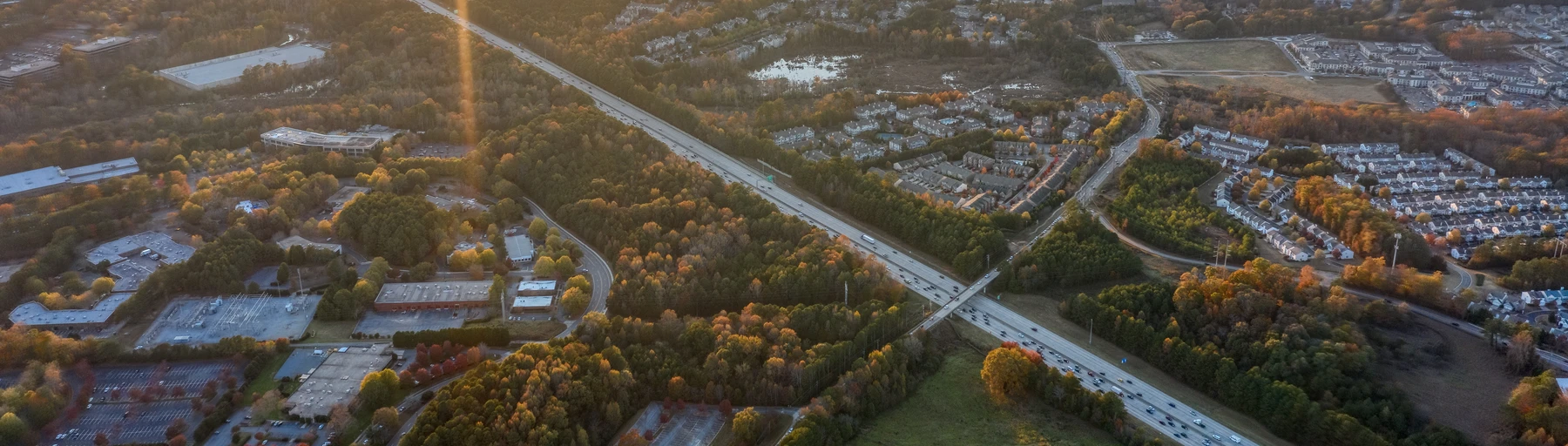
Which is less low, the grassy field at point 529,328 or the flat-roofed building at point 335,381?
the grassy field at point 529,328

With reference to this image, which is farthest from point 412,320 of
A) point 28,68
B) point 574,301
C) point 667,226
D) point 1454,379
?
point 28,68

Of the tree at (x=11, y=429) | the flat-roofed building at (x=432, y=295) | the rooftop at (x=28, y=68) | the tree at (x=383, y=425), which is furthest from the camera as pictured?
the rooftop at (x=28, y=68)

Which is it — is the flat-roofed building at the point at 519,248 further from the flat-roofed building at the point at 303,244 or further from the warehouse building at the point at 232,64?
the warehouse building at the point at 232,64

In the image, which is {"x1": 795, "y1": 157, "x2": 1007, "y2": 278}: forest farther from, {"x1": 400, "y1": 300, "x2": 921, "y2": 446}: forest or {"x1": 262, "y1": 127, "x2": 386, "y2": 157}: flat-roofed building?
{"x1": 262, "y1": 127, "x2": 386, "y2": 157}: flat-roofed building

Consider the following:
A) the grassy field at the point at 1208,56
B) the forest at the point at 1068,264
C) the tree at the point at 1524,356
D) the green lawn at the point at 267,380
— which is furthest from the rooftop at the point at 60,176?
the grassy field at the point at 1208,56

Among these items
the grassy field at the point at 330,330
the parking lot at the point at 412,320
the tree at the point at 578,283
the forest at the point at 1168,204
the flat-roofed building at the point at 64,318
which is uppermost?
the forest at the point at 1168,204

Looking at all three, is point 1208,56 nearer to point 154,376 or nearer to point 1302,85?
point 1302,85
